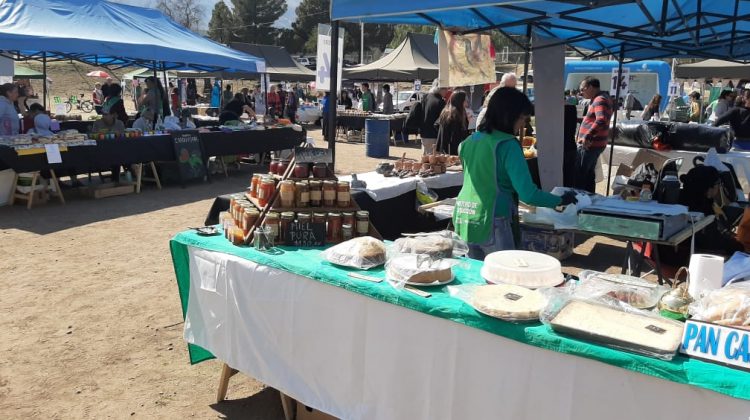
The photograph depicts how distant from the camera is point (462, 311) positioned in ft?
6.88

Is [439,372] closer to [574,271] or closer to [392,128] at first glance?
[574,271]

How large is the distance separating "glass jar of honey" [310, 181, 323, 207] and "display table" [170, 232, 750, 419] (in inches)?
13.2

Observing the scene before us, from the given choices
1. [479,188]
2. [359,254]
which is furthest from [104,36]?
[359,254]

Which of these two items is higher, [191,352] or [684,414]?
[684,414]

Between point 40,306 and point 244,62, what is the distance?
8.36 meters

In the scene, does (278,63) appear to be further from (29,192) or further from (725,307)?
(725,307)

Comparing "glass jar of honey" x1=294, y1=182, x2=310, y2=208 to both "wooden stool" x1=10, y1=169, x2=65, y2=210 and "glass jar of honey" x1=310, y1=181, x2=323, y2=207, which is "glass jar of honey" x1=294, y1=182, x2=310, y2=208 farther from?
"wooden stool" x1=10, y1=169, x2=65, y2=210

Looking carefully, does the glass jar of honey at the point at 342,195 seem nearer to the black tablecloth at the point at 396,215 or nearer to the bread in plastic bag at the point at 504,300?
the bread in plastic bag at the point at 504,300

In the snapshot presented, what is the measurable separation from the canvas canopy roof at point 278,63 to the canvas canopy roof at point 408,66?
6.44m

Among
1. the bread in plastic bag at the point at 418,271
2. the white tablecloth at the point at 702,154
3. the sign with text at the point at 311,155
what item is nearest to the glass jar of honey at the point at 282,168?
the sign with text at the point at 311,155

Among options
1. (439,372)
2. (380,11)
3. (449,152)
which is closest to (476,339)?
(439,372)

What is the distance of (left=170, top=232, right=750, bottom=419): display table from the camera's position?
1729 mm

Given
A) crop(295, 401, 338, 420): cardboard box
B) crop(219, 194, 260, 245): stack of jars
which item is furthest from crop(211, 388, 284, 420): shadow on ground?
crop(219, 194, 260, 245): stack of jars

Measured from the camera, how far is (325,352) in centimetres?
254
